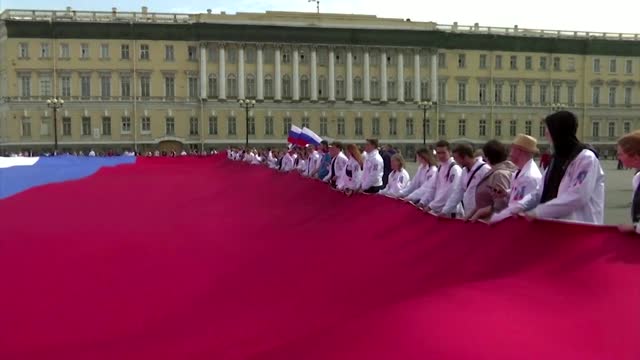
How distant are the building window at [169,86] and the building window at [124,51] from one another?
13.9ft

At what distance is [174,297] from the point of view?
6.49 m

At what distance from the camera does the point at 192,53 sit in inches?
3002

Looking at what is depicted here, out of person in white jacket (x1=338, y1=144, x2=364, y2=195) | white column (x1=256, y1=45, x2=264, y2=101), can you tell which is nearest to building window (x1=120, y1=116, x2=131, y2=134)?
white column (x1=256, y1=45, x2=264, y2=101)

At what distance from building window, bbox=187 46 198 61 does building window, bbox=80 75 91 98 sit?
9863 millimetres

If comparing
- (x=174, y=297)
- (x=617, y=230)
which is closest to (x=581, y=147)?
(x=617, y=230)

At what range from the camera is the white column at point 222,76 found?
76500 millimetres

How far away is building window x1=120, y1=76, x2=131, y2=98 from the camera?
246 feet

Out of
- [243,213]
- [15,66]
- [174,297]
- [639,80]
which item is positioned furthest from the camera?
[639,80]

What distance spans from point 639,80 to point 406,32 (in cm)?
2997

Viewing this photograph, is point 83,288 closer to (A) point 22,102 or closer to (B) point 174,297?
(B) point 174,297

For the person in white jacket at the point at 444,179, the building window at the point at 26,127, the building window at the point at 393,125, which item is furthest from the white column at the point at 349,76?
the person in white jacket at the point at 444,179

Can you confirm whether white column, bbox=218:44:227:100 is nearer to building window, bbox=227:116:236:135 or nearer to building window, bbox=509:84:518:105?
building window, bbox=227:116:236:135

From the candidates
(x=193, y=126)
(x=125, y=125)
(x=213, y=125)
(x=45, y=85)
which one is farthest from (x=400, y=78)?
(x=45, y=85)

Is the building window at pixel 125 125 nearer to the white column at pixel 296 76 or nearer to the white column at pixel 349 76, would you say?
the white column at pixel 296 76
